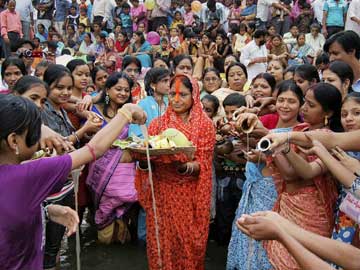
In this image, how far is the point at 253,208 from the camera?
14.3ft

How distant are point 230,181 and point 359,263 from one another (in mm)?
3116

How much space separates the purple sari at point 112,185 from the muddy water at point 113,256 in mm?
303

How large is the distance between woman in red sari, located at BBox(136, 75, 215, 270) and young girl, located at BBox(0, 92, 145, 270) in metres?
2.09

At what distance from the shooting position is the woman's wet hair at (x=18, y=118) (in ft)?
7.85

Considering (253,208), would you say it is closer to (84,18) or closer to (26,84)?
(26,84)

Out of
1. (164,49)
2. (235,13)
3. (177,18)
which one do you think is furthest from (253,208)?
(177,18)

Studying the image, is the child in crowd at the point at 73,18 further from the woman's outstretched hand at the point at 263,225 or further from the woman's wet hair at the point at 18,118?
the woman's outstretched hand at the point at 263,225

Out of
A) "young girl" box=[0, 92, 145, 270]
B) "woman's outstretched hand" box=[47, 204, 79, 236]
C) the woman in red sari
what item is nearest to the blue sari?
the woman in red sari

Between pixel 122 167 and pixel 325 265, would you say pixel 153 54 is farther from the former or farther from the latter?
pixel 325 265

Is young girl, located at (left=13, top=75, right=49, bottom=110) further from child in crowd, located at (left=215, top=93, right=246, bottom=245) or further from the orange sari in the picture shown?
the orange sari

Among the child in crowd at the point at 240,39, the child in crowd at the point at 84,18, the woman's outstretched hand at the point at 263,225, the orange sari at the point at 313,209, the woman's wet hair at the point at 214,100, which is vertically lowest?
the orange sari at the point at 313,209

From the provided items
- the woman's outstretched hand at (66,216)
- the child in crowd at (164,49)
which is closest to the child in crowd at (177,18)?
the child in crowd at (164,49)

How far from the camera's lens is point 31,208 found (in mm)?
2404

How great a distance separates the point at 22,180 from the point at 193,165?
2276mm
